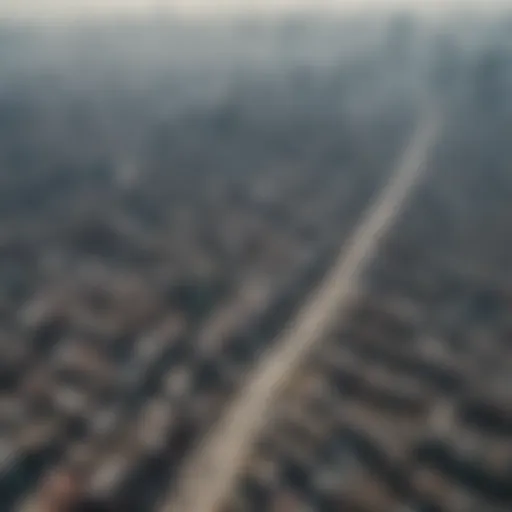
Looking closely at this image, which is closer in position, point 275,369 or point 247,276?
point 275,369

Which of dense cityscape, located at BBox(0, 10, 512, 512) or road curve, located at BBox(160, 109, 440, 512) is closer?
road curve, located at BBox(160, 109, 440, 512)

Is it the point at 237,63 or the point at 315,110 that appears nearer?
the point at 315,110

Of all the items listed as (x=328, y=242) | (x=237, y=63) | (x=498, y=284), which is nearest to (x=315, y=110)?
(x=237, y=63)

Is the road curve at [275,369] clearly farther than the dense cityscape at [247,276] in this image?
No

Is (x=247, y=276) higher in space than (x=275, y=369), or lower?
higher

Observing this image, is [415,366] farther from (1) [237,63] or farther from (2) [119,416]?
(1) [237,63]
